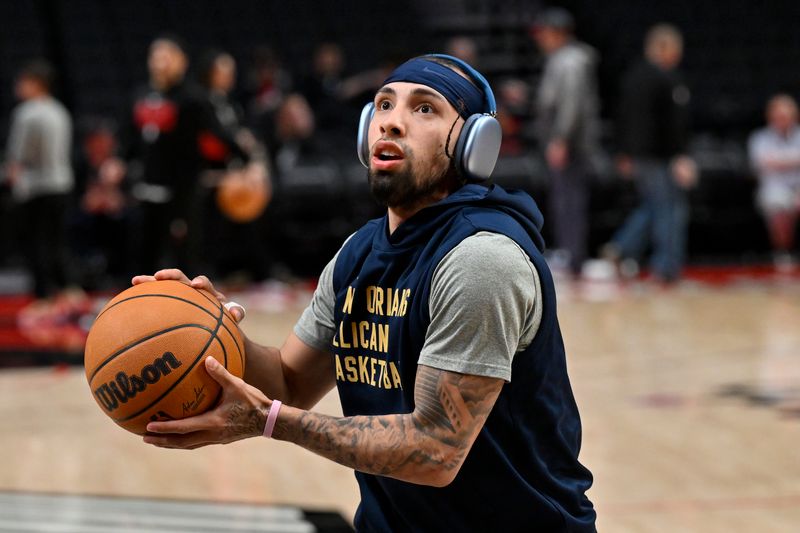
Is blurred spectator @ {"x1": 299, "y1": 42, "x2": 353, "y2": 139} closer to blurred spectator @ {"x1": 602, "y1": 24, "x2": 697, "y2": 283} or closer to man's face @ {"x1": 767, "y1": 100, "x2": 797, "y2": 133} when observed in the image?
blurred spectator @ {"x1": 602, "y1": 24, "x2": 697, "y2": 283}

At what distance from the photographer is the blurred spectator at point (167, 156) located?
27.7 ft

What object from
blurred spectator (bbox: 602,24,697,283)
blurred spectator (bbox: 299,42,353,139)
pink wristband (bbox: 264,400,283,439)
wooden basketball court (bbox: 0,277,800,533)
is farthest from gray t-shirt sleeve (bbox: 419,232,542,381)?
blurred spectator (bbox: 299,42,353,139)

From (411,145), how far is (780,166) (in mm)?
10483

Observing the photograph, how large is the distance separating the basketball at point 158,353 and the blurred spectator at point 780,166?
1053 cm

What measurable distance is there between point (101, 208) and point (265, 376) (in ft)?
29.8

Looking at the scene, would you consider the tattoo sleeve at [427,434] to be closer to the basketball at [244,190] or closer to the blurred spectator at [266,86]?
the basketball at [244,190]

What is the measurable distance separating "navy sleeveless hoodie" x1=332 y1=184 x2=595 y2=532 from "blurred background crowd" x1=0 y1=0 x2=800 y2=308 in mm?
6210

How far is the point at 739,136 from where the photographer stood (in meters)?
13.8

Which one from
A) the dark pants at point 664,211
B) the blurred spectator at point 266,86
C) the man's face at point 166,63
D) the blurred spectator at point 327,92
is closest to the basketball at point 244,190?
the man's face at point 166,63

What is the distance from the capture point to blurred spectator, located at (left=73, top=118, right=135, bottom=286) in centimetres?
1138

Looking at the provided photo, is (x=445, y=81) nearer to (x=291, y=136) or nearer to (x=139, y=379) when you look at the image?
(x=139, y=379)

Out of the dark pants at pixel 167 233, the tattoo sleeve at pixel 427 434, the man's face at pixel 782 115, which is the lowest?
the dark pants at pixel 167 233

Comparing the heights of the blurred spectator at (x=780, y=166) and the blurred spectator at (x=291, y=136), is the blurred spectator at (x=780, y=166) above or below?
below

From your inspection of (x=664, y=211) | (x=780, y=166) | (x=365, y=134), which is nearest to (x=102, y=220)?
(x=664, y=211)
